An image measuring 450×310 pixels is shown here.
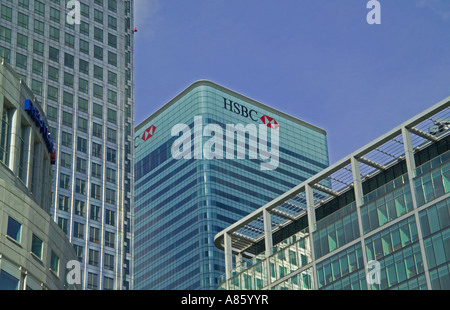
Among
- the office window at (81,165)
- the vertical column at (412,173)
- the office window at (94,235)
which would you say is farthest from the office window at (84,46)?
the vertical column at (412,173)

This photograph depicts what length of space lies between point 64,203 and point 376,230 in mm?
54004

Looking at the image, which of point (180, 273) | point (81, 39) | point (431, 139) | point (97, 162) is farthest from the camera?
point (180, 273)

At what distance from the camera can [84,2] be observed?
145125 millimetres

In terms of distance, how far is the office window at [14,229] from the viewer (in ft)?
148

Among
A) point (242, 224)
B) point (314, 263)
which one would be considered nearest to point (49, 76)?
point (242, 224)

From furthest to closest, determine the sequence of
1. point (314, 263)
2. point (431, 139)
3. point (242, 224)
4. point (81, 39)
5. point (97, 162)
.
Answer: point (81, 39), point (97, 162), point (242, 224), point (314, 263), point (431, 139)

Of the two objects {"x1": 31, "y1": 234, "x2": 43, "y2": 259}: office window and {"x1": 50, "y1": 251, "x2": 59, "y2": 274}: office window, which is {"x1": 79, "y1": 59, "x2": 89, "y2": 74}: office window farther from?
{"x1": 31, "y1": 234, "x2": 43, "y2": 259}: office window

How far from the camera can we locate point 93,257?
4875 inches

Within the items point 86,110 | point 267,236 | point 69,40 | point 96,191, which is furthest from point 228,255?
point 69,40

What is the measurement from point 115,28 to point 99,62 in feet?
30.9

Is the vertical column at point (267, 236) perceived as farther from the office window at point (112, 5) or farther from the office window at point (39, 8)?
the office window at point (112, 5)
